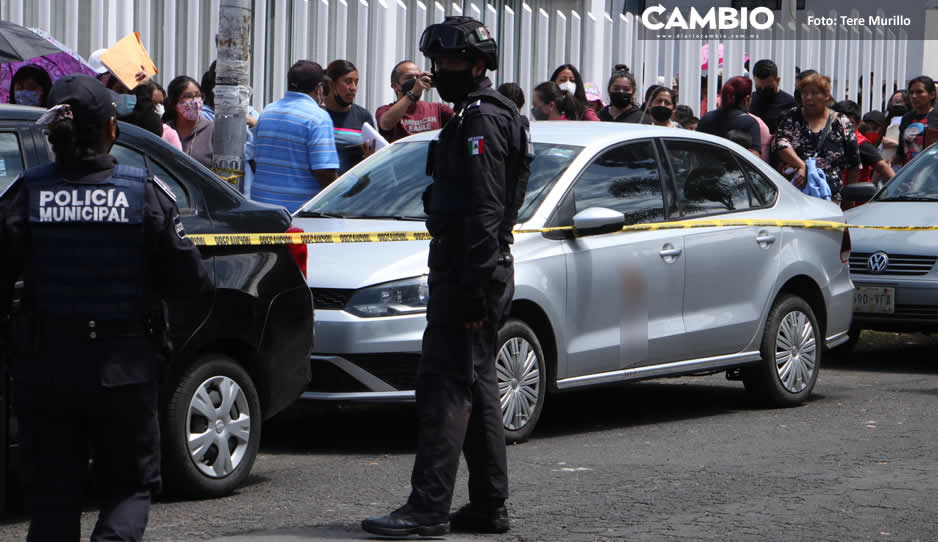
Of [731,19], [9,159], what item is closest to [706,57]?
[731,19]

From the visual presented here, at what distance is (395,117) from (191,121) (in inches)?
58.9

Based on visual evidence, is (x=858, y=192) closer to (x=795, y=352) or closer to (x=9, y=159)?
(x=795, y=352)

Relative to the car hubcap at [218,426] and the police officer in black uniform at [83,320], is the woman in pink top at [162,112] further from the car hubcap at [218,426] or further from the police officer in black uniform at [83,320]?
the police officer in black uniform at [83,320]

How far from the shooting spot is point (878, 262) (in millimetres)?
11508

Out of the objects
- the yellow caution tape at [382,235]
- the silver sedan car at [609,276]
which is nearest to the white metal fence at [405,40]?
the silver sedan car at [609,276]

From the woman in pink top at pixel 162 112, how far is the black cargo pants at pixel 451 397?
5052 mm

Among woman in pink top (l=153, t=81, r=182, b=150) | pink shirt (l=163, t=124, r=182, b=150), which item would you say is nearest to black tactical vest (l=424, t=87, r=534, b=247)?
woman in pink top (l=153, t=81, r=182, b=150)

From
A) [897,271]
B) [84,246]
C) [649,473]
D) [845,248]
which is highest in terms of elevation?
[84,246]

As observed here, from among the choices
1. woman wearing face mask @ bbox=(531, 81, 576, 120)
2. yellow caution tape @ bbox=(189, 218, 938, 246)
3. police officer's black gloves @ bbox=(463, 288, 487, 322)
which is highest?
woman wearing face mask @ bbox=(531, 81, 576, 120)

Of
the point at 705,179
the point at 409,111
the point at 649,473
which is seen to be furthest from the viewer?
the point at 409,111

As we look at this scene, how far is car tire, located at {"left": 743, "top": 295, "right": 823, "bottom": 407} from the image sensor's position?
9203 millimetres

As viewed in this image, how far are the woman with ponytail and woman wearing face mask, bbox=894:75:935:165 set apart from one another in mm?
2895

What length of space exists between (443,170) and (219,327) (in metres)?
1.37

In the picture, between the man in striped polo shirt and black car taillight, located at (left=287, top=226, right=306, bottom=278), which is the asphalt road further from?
the man in striped polo shirt
